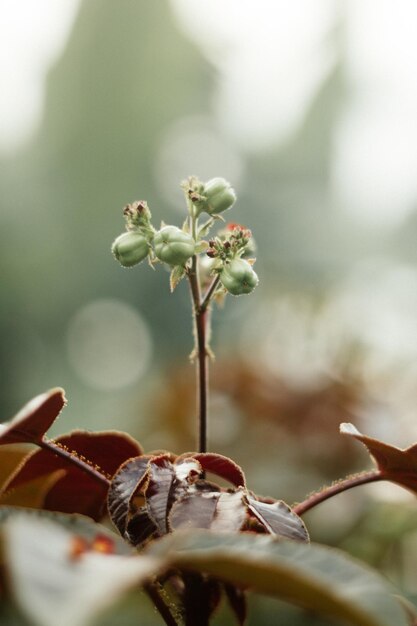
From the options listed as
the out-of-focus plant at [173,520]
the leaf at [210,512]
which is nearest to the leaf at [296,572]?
the out-of-focus plant at [173,520]

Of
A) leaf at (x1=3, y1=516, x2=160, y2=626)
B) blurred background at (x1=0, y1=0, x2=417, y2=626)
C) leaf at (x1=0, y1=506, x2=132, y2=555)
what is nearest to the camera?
leaf at (x1=3, y1=516, x2=160, y2=626)

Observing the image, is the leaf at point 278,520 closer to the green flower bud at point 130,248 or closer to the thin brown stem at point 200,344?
the thin brown stem at point 200,344

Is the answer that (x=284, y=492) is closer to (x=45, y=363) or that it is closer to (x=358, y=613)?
(x=358, y=613)

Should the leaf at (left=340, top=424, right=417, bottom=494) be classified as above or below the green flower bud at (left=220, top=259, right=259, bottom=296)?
below

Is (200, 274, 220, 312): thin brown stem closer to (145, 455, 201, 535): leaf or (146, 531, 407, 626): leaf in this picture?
(145, 455, 201, 535): leaf

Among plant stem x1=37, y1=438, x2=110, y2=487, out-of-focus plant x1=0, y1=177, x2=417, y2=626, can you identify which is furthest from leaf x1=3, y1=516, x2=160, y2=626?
plant stem x1=37, y1=438, x2=110, y2=487

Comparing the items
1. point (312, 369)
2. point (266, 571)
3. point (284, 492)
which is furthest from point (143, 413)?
point (266, 571)

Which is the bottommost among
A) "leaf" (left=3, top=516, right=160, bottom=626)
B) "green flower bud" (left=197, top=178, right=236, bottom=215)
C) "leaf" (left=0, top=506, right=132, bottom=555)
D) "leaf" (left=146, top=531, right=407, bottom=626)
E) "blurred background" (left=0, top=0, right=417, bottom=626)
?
"leaf" (left=3, top=516, right=160, bottom=626)

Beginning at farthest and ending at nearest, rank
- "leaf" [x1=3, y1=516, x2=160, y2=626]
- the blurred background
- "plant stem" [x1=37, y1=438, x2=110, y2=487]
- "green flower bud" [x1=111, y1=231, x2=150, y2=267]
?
1. the blurred background
2. "green flower bud" [x1=111, y1=231, x2=150, y2=267]
3. "plant stem" [x1=37, y1=438, x2=110, y2=487]
4. "leaf" [x1=3, y1=516, x2=160, y2=626]
